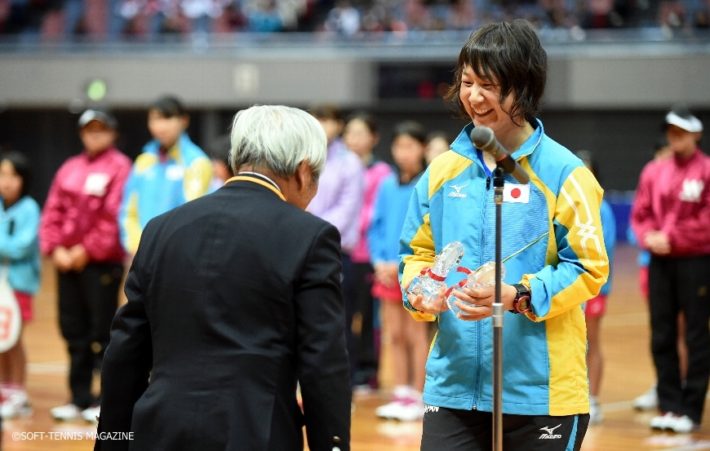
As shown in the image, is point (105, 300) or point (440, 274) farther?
point (105, 300)

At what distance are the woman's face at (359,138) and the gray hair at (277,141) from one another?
6397 mm

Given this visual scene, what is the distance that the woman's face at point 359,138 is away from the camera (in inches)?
377

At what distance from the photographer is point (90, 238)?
26.6 ft

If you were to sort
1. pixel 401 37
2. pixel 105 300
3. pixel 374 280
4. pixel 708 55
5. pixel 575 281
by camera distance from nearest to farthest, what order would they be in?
pixel 575 281 < pixel 105 300 < pixel 374 280 < pixel 708 55 < pixel 401 37

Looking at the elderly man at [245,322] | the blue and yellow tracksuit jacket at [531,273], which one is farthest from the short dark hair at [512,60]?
the elderly man at [245,322]

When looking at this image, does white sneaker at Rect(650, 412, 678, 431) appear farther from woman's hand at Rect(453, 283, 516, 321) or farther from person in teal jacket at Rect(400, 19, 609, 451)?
woman's hand at Rect(453, 283, 516, 321)

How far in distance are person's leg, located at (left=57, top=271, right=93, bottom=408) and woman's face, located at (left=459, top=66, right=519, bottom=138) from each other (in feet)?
17.0

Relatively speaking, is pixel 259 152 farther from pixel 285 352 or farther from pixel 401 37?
pixel 401 37

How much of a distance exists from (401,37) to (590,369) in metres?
15.2

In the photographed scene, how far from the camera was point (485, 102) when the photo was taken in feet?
11.4

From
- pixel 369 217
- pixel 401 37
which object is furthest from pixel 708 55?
pixel 369 217

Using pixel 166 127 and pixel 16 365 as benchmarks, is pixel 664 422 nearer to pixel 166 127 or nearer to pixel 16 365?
pixel 166 127

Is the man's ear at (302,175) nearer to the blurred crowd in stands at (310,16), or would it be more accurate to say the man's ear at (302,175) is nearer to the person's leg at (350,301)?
the person's leg at (350,301)

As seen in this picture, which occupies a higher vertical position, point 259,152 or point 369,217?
point 259,152
